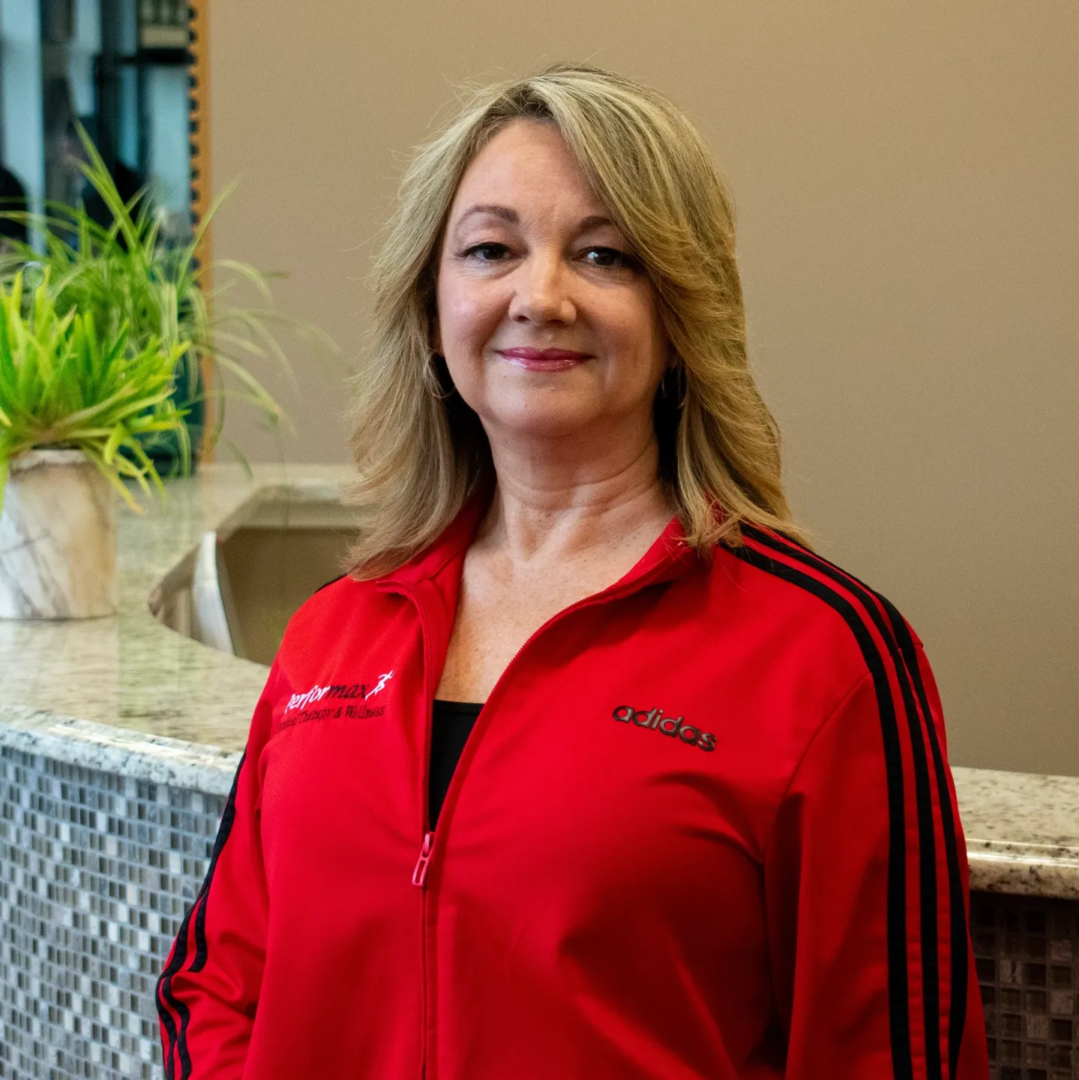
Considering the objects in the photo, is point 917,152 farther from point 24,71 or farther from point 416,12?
point 24,71

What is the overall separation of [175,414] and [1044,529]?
11.3ft

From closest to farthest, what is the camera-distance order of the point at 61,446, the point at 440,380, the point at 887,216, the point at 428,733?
the point at 428,733
the point at 440,380
the point at 61,446
the point at 887,216

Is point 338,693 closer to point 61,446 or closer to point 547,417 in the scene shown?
point 547,417

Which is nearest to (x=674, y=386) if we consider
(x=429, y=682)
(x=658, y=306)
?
(x=658, y=306)

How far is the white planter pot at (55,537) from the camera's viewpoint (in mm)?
1934

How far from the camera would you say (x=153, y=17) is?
4.56 meters

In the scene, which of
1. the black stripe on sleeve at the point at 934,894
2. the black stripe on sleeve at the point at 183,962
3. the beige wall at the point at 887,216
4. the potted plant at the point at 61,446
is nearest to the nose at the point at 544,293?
the black stripe on sleeve at the point at 934,894

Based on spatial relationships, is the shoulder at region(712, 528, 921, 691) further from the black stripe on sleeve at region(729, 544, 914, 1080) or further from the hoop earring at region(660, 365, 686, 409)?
the hoop earring at region(660, 365, 686, 409)

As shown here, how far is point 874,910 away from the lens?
936 mm

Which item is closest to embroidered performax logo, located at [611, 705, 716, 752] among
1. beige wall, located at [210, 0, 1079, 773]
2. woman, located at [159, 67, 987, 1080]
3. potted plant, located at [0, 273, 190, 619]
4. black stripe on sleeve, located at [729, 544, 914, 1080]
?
woman, located at [159, 67, 987, 1080]

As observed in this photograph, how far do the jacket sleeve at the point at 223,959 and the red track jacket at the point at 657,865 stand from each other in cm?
8

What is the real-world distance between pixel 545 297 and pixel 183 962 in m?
0.66

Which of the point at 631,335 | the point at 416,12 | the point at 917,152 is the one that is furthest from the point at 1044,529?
the point at 631,335

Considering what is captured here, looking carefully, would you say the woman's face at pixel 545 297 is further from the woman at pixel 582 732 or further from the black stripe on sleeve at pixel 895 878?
the black stripe on sleeve at pixel 895 878
